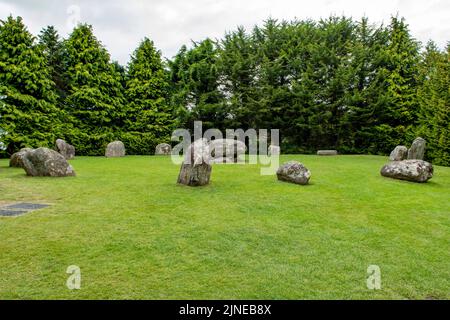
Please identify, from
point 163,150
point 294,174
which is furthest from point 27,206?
point 163,150

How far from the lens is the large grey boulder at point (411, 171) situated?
29.8ft

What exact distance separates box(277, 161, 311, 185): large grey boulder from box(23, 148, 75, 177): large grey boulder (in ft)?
21.0

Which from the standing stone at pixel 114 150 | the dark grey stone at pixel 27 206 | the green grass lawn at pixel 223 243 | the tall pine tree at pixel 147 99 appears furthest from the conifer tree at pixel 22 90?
the dark grey stone at pixel 27 206

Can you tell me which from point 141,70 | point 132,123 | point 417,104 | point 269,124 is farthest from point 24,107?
point 417,104

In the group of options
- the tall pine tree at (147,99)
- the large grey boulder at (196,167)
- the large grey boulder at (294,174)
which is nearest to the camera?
the large grey boulder at (196,167)

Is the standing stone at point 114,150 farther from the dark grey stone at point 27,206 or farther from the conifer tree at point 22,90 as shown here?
the dark grey stone at point 27,206

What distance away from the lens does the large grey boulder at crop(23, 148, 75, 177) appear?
8992 millimetres

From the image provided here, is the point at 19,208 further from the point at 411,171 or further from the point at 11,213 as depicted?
the point at 411,171

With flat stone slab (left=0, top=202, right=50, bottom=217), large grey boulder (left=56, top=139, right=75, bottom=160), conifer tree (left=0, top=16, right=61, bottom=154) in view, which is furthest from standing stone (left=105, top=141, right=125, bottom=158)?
flat stone slab (left=0, top=202, right=50, bottom=217)

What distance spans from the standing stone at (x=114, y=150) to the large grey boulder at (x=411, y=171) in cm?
1420
